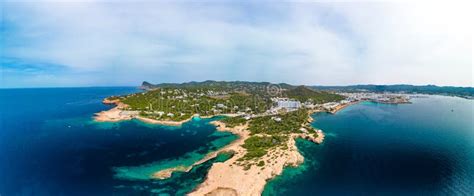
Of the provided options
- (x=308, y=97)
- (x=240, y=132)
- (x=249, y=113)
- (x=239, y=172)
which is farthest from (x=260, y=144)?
(x=308, y=97)

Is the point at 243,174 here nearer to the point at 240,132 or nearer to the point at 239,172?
the point at 239,172

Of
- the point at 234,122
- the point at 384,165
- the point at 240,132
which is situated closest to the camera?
the point at 384,165

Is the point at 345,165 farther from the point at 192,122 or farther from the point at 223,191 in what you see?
the point at 192,122

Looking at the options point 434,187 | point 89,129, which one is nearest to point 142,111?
point 89,129

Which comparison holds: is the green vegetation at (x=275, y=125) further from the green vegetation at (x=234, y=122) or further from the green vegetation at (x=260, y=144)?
the green vegetation at (x=260, y=144)

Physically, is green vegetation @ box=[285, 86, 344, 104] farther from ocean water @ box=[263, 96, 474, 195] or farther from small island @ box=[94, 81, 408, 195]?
ocean water @ box=[263, 96, 474, 195]

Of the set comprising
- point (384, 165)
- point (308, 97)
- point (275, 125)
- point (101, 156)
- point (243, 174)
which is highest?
point (308, 97)
